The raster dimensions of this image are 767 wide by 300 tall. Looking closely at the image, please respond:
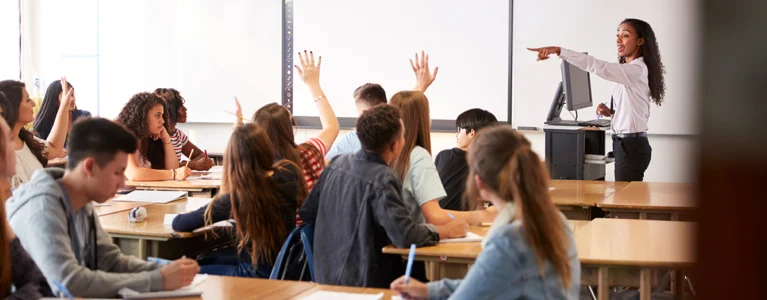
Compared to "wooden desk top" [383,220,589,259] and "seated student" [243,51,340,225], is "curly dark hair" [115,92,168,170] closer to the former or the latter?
"seated student" [243,51,340,225]

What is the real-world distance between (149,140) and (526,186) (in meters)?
4.05

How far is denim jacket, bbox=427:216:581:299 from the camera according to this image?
1.79 meters

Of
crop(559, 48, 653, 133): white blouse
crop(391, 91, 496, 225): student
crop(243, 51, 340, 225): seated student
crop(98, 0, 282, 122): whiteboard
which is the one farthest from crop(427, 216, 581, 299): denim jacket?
crop(98, 0, 282, 122): whiteboard

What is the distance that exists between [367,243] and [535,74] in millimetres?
4549

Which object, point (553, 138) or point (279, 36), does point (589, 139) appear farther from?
point (279, 36)

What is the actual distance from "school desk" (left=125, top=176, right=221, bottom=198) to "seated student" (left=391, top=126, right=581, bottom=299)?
10.7 feet

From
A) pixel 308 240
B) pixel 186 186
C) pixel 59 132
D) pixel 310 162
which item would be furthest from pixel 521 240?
→ pixel 59 132

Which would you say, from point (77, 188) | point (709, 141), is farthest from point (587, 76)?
point (709, 141)

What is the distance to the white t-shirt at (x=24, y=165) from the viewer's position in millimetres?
3697

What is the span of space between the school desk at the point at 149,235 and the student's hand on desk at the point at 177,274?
1086mm

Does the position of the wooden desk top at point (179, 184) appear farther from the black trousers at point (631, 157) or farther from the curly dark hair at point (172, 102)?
the black trousers at point (631, 157)

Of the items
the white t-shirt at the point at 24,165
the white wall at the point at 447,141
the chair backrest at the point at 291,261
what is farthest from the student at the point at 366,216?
the white t-shirt at the point at 24,165

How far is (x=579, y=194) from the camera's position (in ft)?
14.8

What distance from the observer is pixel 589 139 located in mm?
5422
